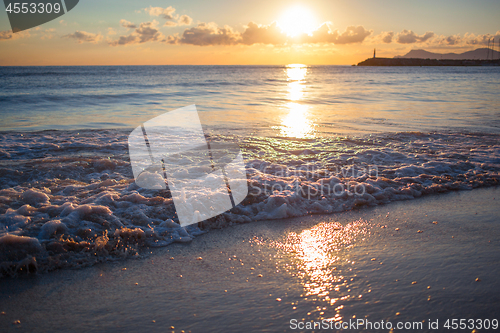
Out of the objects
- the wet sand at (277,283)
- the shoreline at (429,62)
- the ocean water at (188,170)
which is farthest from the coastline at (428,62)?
the wet sand at (277,283)

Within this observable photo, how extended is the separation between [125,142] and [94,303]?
18.5ft

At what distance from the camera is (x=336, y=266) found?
2.47 m

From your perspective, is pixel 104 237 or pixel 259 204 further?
pixel 259 204

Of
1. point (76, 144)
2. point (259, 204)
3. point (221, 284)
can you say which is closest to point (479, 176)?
point (259, 204)

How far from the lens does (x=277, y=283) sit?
7.42ft

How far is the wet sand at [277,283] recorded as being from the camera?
192cm

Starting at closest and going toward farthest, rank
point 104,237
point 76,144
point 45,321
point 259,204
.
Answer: point 45,321
point 104,237
point 259,204
point 76,144

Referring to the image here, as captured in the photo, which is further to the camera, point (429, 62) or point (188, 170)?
point (429, 62)

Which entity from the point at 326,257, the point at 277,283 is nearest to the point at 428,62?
the point at 326,257

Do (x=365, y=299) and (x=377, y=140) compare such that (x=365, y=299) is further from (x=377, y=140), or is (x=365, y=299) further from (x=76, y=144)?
(x=76, y=144)

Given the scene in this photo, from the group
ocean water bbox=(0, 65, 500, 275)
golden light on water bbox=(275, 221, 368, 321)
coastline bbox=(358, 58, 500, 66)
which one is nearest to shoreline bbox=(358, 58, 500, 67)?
coastline bbox=(358, 58, 500, 66)

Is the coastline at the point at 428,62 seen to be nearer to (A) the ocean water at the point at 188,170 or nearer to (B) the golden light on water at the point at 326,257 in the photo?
(A) the ocean water at the point at 188,170

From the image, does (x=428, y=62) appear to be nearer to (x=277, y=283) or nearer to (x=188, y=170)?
(x=188, y=170)

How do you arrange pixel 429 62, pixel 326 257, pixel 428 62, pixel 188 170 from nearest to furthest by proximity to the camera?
pixel 326 257
pixel 188 170
pixel 429 62
pixel 428 62
